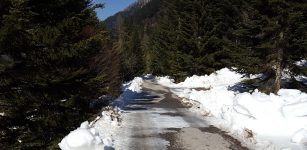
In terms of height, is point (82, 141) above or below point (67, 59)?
below

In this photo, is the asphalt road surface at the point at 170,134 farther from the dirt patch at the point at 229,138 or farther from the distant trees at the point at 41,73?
the distant trees at the point at 41,73

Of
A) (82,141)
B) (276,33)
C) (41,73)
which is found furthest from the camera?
(276,33)

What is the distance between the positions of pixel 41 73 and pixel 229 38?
37.6 meters

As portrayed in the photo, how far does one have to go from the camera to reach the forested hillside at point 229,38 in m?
22.2

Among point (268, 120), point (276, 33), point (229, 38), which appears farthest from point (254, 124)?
point (229, 38)

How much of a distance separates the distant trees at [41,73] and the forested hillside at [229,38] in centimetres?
1105

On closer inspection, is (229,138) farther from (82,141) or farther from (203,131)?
(82,141)

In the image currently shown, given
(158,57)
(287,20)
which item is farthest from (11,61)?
(158,57)

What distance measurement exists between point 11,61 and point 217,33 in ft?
126

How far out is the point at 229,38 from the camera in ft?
157

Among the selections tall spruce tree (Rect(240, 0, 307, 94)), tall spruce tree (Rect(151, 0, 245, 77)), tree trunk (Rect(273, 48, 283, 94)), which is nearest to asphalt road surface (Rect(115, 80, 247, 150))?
tree trunk (Rect(273, 48, 283, 94))

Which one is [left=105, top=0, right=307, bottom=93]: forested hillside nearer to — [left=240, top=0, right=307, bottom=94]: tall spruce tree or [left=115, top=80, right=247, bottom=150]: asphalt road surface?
[left=240, top=0, right=307, bottom=94]: tall spruce tree

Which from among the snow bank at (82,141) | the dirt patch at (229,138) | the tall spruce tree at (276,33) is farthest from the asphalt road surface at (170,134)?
the tall spruce tree at (276,33)

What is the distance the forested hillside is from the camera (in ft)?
72.7
